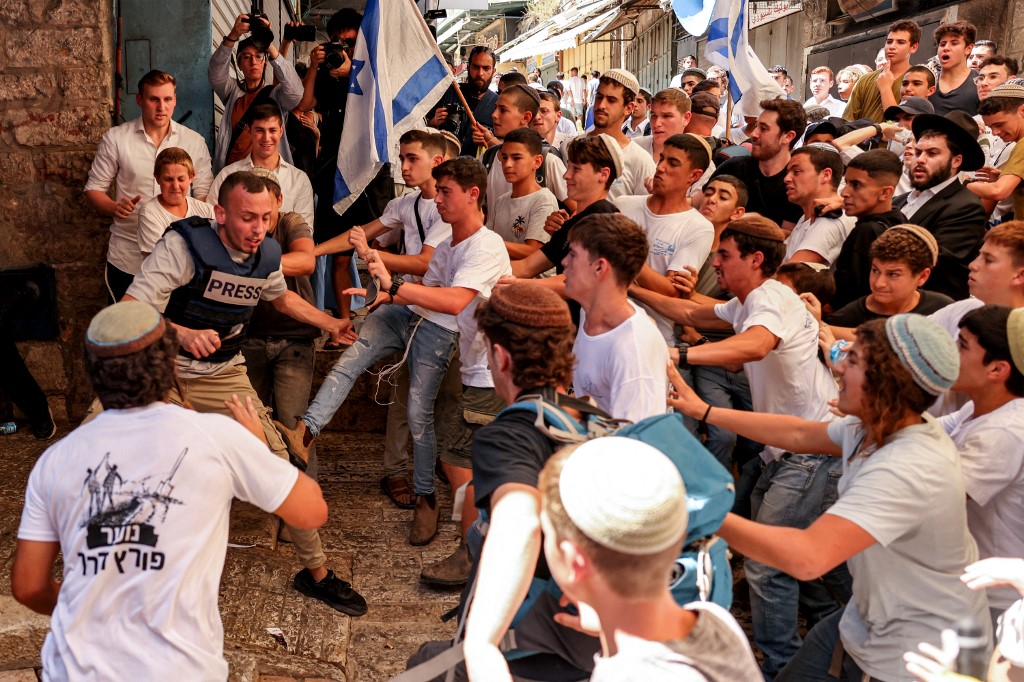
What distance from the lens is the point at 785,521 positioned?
414cm

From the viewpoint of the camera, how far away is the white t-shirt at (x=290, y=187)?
20.0ft

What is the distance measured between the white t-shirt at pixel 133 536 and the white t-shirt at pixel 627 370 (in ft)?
4.89

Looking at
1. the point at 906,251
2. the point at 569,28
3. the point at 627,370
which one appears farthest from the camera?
the point at 569,28

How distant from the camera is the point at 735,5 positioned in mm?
7176

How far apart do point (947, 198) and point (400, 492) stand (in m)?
3.70

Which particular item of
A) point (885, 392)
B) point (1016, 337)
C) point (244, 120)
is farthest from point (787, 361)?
point (244, 120)

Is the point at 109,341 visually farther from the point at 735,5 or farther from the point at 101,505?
the point at 735,5

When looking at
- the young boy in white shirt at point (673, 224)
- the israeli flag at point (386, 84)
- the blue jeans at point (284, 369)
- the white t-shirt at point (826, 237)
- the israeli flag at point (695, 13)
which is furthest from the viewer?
the israeli flag at point (695, 13)

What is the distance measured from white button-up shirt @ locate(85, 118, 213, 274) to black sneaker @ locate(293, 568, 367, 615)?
2.39m

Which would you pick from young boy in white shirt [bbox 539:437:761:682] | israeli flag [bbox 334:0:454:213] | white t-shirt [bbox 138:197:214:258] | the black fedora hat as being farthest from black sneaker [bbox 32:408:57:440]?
the black fedora hat

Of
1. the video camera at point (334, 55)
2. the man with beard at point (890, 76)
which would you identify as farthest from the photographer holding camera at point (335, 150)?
the man with beard at point (890, 76)

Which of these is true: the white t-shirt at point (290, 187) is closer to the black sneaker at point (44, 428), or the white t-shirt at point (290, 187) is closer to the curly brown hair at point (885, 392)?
the black sneaker at point (44, 428)

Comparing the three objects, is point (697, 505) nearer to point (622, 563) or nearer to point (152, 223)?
point (622, 563)

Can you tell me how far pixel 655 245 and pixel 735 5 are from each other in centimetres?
295
